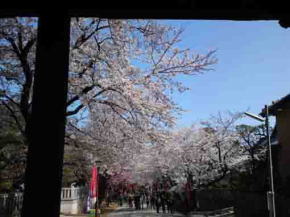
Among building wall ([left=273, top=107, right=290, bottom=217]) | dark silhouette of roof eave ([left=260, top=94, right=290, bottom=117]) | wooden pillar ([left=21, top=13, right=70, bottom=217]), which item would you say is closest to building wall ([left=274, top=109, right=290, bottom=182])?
building wall ([left=273, top=107, right=290, bottom=217])

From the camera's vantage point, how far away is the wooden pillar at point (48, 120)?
149 inches

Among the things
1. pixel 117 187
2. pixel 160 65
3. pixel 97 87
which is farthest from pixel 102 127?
pixel 117 187

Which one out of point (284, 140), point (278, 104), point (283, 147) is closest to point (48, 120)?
point (278, 104)

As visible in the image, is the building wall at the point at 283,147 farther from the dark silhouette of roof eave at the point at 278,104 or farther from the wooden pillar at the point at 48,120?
the wooden pillar at the point at 48,120

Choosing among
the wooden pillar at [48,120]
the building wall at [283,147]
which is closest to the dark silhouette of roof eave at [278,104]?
the building wall at [283,147]

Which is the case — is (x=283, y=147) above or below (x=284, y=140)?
below

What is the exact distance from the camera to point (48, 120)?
3.92 m

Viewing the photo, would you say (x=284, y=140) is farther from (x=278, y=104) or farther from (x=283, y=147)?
(x=278, y=104)

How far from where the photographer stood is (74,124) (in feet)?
54.3

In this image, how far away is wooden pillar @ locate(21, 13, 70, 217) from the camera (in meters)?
3.78

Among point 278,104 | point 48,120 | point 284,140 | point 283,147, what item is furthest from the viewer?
point 283,147

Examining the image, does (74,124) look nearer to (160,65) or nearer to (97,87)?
(97,87)

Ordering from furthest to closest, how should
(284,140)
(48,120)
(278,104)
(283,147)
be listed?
(283,147), (284,140), (278,104), (48,120)

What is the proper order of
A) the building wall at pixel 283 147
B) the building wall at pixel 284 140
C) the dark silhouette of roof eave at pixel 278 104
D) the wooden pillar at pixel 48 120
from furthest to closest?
the building wall at pixel 284 140 → the building wall at pixel 283 147 → the dark silhouette of roof eave at pixel 278 104 → the wooden pillar at pixel 48 120
